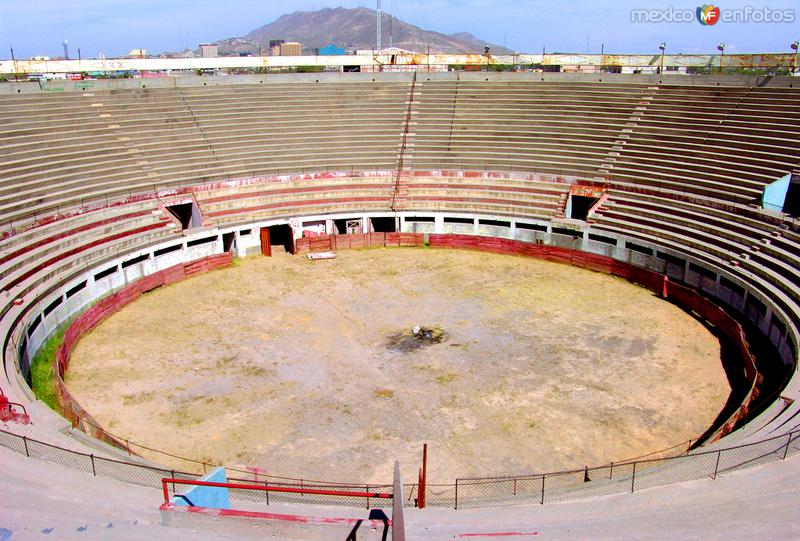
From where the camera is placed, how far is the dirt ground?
1898 cm

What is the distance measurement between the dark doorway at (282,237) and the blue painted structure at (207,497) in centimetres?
2378

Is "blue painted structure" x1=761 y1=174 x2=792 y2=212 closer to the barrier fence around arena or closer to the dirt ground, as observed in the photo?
the dirt ground

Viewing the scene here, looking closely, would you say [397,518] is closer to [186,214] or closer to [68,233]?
[68,233]

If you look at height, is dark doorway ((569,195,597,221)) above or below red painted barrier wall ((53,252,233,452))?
above

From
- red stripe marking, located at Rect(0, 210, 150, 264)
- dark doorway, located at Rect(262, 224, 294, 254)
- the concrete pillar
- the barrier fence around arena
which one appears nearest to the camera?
the barrier fence around arena

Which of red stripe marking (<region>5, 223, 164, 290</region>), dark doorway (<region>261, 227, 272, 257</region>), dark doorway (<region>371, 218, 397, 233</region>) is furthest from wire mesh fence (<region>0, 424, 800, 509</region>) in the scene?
dark doorway (<region>371, 218, 397, 233</region>)

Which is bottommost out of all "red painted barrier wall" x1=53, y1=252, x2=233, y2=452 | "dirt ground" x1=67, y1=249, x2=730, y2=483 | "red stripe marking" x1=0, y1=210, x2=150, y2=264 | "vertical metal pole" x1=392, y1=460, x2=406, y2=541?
"dirt ground" x1=67, y1=249, x2=730, y2=483

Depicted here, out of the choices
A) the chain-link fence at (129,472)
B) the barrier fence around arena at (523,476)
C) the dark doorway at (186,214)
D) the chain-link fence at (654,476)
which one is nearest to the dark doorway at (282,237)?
the dark doorway at (186,214)

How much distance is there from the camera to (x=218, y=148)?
136 ft

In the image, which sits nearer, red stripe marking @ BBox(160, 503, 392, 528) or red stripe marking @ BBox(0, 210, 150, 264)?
red stripe marking @ BBox(160, 503, 392, 528)

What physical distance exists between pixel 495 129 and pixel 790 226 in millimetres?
20104

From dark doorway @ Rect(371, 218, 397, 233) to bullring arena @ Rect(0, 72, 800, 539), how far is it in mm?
124

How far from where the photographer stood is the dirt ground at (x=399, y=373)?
18984 mm

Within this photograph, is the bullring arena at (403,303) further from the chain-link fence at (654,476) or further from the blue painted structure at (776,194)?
the blue painted structure at (776,194)
